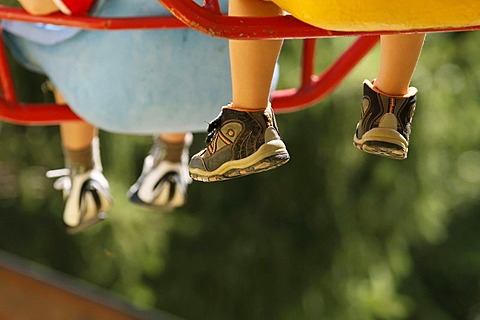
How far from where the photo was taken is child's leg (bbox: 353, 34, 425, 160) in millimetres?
941

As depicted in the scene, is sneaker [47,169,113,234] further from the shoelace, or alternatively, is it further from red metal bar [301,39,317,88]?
the shoelace

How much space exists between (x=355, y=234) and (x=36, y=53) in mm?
2262

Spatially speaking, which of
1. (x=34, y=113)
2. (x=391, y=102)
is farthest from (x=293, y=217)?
(x=391, y=102)

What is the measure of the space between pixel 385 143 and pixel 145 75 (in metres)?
0.38

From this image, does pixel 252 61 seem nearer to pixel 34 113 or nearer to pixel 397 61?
pixel 397 61

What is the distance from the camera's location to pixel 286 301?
3.54 meters

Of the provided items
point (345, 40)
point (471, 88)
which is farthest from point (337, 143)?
point (471, 88)

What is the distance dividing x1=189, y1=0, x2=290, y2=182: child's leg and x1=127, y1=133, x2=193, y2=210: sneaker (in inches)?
22.1

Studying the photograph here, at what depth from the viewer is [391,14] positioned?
728mm

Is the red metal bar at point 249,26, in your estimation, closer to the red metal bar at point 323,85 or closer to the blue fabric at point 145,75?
the blue fabric at point 145,75

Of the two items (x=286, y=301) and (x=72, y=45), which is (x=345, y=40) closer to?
(x=286, y=301)

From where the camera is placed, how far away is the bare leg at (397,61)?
0.94 metres

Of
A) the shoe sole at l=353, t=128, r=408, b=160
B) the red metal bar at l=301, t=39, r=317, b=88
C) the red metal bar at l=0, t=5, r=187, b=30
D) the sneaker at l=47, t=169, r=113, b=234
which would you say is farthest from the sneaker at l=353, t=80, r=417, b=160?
the sneaker at l=47, t=169, r=113, b=234

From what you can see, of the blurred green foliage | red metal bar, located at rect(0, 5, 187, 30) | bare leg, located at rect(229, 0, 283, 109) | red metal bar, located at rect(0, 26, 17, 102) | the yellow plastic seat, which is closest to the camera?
the yellow plastic seat
